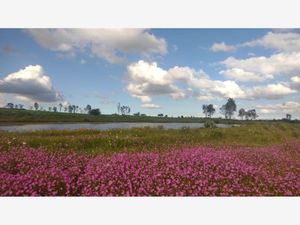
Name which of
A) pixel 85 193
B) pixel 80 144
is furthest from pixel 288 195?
pixel 80 144

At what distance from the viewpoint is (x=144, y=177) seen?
7.23 metres

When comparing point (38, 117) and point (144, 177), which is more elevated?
point (38, 117)

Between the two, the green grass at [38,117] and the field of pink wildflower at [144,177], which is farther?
the green grass at [38,117]

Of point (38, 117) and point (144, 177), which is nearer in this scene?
point (144, 177)

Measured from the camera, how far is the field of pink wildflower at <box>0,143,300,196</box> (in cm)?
666

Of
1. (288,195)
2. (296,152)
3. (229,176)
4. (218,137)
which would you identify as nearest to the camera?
(288,195)

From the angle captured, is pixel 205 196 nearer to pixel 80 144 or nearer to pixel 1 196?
pixel 1 196

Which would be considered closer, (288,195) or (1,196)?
(1,196)

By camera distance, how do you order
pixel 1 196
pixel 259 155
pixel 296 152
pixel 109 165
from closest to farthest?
pixel 1 196 < pixel 109 165 < pixel 259 155 < pixel 296 152

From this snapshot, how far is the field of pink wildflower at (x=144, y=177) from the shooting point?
21.9ft

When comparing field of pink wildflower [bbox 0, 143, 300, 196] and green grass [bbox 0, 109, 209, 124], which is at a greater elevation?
green grass [bbox 0, 109, 209, 124]

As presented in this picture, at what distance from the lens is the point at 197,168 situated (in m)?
8.31

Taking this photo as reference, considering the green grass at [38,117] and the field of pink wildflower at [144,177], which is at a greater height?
the green grass at [38,117]

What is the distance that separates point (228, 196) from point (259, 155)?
4852 mm
